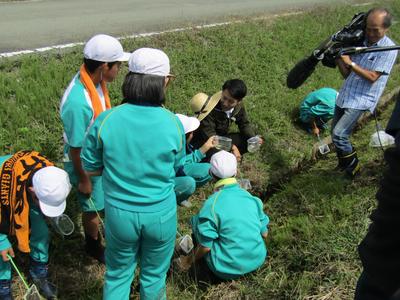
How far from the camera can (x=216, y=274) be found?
321 centimetres

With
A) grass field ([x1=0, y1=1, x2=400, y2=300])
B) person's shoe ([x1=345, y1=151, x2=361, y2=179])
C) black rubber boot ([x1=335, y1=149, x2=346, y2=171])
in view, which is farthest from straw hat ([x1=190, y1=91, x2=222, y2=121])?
person's shoe ([x1=345, y1=151, x2=361, y2=179])

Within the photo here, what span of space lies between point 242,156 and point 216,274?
232cm

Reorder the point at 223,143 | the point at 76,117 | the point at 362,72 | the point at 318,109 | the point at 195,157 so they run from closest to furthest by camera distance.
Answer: the point at 76,117, the point at 362,72, the point at 195,157, the point at 223,143, the point at 318,109

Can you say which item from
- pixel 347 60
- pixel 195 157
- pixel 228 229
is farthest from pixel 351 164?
pixel 228 229

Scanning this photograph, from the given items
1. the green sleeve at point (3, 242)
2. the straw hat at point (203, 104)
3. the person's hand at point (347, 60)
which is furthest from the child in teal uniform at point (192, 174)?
the green sleeve at point (3, 242)

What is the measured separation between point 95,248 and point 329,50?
9.24 feet

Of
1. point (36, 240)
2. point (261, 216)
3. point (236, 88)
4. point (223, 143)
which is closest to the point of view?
point (36, 240)

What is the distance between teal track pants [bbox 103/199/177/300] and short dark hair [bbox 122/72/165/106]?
2.07 ft

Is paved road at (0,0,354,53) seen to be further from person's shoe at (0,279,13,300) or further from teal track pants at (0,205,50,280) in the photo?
person's shoe at (0,279,13,300)

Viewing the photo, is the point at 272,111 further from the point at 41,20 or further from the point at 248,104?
the point at 41,20

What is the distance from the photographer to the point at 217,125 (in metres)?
4.70

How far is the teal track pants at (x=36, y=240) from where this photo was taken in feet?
9.14

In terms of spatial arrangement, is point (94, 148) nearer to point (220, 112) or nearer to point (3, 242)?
point (3, 242)

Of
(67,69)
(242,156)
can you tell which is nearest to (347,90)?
(242,156)
